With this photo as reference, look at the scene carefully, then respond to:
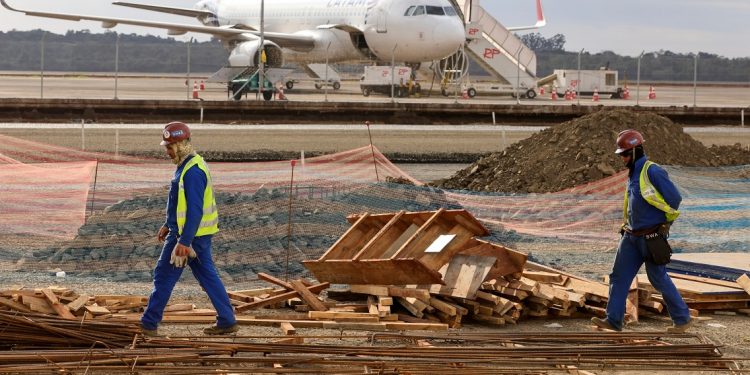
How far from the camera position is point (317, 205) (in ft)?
50.2

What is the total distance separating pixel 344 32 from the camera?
47000mm

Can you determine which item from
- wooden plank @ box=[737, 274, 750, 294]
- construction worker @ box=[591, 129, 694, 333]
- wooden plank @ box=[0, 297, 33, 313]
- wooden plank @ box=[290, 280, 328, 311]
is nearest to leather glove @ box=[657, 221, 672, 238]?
construction worker @ box=[591, 129, 694, 333]

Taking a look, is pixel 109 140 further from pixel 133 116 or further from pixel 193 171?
pixel 193 171

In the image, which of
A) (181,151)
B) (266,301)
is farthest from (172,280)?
(266,301)

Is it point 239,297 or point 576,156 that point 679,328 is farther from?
point 576,156

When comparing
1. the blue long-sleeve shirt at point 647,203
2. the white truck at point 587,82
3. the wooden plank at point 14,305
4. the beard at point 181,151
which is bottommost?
the wooden plank at point 14,305

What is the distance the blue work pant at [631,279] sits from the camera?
984 cm

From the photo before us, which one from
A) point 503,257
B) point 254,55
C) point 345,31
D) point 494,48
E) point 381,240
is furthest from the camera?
point 494,48

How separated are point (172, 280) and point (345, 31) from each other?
37.9 metres

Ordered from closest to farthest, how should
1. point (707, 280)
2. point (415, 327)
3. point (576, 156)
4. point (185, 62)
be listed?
point (415, 327) → point (707, 280) → point (576, 156) → point (185, 62)

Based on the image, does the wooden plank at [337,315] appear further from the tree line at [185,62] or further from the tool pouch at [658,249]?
the tree line at [185,62]

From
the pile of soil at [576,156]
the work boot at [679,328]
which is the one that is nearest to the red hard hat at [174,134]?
the work boot at [679,328]

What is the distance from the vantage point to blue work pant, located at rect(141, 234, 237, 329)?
30.5 ft

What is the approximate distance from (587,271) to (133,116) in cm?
2073
